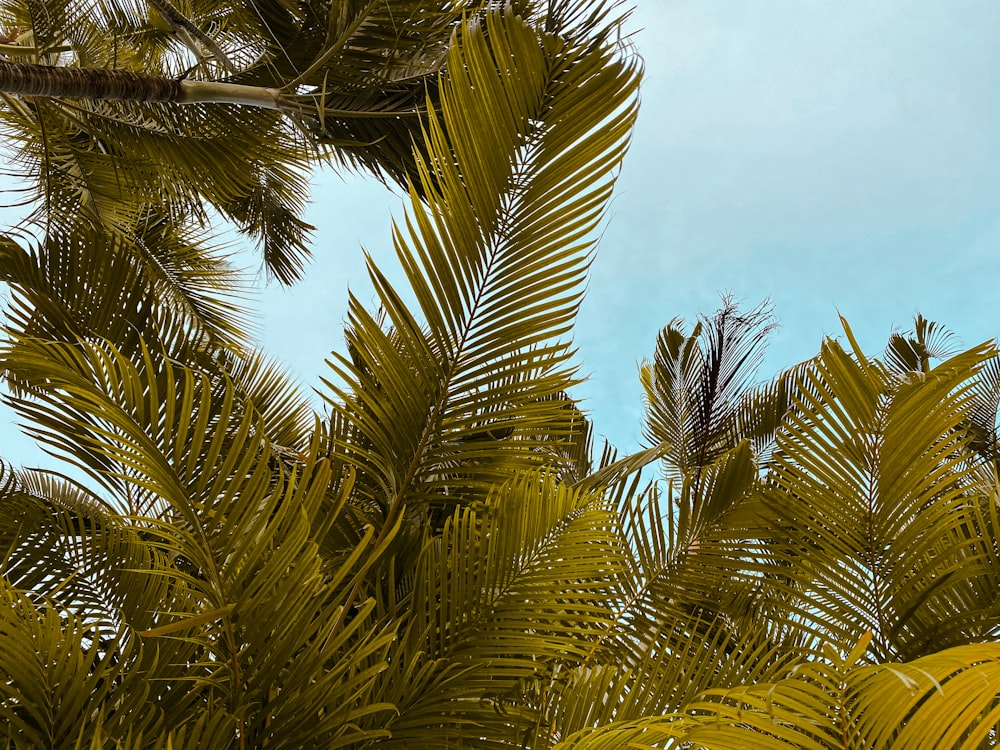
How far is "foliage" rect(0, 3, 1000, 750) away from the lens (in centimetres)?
127

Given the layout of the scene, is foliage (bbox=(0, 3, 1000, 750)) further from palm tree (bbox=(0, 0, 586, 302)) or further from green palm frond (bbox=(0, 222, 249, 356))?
palm tree (bbox=(0, 0, 586, 302))

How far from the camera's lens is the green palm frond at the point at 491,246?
157 centimetres

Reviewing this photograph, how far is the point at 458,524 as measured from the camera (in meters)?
1.71

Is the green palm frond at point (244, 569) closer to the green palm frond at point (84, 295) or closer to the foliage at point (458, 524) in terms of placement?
the foliage at point (458, 524)

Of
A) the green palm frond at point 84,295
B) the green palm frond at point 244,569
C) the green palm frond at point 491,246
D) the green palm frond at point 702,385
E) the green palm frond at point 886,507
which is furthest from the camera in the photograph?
the green palm frond at point 702,385

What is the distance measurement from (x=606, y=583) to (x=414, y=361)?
2.20 feet

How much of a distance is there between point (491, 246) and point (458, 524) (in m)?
0.62

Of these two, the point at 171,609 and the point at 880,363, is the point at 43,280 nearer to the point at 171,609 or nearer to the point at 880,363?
the point at 171,609

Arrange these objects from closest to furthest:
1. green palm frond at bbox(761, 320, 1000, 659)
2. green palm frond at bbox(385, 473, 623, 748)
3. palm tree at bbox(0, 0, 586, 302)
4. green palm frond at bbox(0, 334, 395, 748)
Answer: green palm frond at bbox(0, 334, 395, 748)
green palm frond at bbox(385, 473, 623, 748)
green palm frond at bbox(761, 320, 1000, 659)
palm tree at bbox(0, 0, 586, 302)

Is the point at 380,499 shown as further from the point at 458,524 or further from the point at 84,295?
the point at 84,295

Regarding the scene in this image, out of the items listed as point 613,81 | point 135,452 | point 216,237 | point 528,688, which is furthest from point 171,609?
point 216,237

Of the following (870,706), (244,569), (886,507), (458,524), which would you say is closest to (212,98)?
(458,524)

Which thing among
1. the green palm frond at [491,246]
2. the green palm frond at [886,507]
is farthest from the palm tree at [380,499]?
the green palm frond at [886,507]

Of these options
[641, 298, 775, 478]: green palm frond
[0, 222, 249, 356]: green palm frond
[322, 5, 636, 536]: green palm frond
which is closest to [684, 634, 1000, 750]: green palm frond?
[322, 5, 636, 536]: green palm frond
